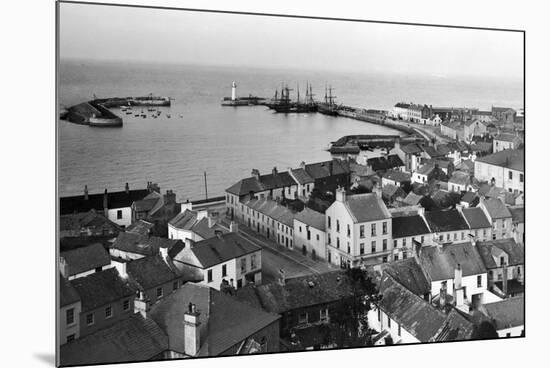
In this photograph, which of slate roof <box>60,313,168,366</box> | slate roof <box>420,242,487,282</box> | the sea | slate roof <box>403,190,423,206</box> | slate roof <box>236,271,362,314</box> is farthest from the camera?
slate roof <box>403,190,423,206</box>

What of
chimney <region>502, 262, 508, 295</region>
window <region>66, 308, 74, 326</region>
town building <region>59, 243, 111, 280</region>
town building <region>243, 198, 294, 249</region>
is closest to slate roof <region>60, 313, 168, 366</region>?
window <region>66, 308, 74, 326</region>

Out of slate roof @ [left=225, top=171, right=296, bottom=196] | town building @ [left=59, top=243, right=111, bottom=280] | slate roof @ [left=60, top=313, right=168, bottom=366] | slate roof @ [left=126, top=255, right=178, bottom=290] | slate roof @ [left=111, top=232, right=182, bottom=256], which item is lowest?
slate roof @ [left=60, top=313, right=168, bottom=366]

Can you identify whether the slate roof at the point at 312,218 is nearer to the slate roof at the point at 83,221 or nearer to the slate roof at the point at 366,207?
the slate roof at the point at 366,207

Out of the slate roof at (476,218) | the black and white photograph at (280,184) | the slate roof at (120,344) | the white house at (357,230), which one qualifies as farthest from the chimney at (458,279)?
the slate roof at (120,344)

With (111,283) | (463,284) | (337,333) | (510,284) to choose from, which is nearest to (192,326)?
(111,283)

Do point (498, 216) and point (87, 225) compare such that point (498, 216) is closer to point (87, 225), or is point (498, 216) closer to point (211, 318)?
point (211, 318)

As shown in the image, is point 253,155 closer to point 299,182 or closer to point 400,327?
point 299,182

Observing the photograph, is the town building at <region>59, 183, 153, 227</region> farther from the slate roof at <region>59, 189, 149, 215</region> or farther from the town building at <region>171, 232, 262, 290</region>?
the town building at <region>171, 232, 262, 290</region>
